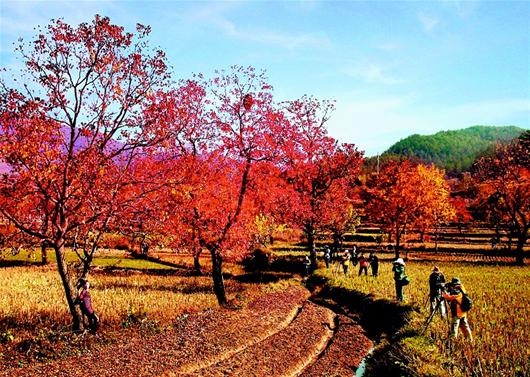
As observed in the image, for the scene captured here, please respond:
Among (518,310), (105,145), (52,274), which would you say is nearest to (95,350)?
(105,145)

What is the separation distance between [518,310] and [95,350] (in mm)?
19305

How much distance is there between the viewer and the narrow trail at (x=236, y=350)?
50.0 feet

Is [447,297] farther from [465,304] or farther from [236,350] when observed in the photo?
[236,350]

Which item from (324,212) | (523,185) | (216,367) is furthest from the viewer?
(523,185)

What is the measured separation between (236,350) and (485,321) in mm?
10780

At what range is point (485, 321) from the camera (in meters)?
19.1

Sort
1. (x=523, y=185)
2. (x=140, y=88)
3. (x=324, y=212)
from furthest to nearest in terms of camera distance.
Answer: (x=523, y=185), (x=324, y=212), (x=140, y=88)

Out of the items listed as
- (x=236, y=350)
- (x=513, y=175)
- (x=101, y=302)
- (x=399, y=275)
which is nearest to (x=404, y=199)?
(x=513, y=175)

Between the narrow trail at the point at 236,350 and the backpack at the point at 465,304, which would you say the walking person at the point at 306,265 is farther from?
the backpack at the point at 465,304

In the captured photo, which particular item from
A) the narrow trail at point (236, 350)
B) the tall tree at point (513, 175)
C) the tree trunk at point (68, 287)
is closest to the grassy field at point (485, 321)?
the narrow trail at point (236, 350)

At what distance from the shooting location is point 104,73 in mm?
16656

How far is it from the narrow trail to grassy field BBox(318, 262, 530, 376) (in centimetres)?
372

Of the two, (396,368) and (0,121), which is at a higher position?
(0,121)

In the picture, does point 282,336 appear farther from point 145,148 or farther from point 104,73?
point 104,73
